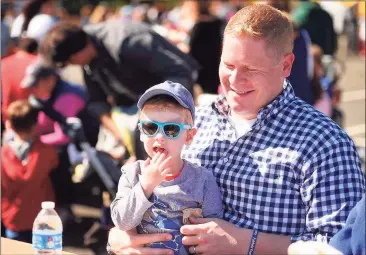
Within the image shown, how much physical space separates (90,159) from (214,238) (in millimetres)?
3351

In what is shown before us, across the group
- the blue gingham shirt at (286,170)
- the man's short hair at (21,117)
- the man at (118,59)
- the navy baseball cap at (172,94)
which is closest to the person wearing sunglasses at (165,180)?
the navy baseball cap at (172,94)

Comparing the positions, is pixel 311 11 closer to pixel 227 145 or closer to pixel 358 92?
pixel 227 145

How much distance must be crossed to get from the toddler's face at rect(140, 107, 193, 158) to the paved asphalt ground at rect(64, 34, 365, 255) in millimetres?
3548

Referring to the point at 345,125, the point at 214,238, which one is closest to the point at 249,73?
the point at 214,238

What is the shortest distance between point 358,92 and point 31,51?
9355 millimetres

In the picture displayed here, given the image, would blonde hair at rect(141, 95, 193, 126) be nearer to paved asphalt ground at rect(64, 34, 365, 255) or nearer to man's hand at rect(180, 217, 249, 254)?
man's hand at rect(180, 217, 249, 254)

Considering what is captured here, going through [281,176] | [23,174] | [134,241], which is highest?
[281,176]

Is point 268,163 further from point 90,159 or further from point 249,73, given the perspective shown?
point 90,159

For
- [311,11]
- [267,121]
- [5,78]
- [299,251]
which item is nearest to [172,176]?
[267,121]

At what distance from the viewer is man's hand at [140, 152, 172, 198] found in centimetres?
257

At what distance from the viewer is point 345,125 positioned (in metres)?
11.1

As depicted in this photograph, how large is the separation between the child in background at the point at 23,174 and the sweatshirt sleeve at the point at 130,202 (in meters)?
2.67

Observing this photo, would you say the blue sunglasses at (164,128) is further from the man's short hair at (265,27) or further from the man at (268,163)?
the man's short hair at (265,27)

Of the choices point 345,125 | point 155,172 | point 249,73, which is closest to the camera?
point 155,172
